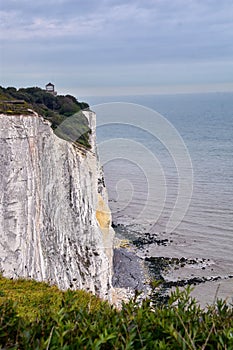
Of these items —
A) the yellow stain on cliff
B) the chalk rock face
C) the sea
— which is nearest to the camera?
the chalk rock face

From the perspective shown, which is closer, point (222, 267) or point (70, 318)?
point (70, 318)

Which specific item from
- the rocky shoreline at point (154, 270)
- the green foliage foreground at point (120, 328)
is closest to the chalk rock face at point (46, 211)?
the rocky shoreline at point (154, 270)

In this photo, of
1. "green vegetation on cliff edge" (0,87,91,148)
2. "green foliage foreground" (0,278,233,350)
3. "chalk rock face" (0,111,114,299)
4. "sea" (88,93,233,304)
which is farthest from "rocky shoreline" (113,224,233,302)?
"green foliage foreground" (0,278,233,350)

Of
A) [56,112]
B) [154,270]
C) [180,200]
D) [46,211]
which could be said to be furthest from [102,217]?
[180,200]

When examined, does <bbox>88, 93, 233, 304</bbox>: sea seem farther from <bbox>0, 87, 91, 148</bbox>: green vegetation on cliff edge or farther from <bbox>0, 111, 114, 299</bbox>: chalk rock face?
<bbox>0, 87, 91, 148</bbox>: green vegetation on cliff edge

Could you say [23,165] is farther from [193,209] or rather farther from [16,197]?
[193,209]

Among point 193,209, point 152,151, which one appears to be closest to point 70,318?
point 193,209
